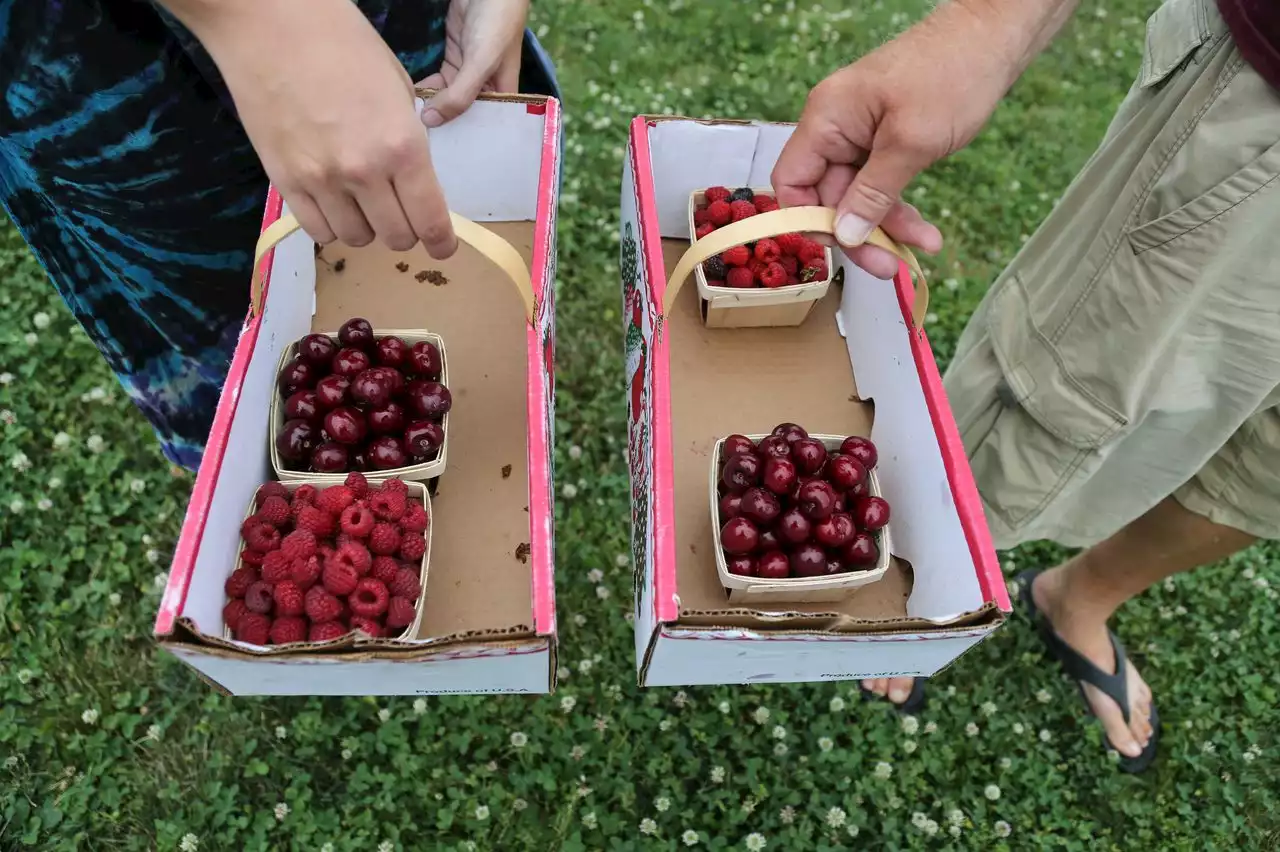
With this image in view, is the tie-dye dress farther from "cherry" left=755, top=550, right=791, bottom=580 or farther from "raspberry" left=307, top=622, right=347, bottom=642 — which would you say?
"cherry" left=755, top=550, right=791, bottom=580

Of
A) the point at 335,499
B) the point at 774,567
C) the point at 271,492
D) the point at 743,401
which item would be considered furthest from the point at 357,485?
the point at 743,401

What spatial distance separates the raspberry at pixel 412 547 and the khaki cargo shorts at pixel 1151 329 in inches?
45.5

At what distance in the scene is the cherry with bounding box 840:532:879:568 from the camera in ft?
5.15

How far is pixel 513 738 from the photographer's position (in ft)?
6.86

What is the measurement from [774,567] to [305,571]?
0.81 metres

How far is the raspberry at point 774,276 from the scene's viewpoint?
6.43ft

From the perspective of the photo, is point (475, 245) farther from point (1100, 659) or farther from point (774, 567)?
point (1100, 659)

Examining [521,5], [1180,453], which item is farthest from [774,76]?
[1180,453]

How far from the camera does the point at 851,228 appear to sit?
141 centimetres

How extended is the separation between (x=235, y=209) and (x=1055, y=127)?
3.39 meters

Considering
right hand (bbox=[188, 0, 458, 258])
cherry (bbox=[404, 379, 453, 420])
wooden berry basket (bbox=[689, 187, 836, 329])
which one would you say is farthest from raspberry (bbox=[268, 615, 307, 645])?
wooden berry basket (bbox=[689, 187, 836, 329])

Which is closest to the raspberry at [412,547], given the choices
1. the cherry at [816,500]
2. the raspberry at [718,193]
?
the cherry at [816,500]

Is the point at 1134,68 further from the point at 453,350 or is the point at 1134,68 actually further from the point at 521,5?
the point at 453,350

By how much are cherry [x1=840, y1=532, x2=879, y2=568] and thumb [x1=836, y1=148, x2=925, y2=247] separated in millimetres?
535
